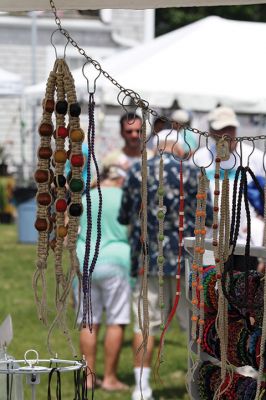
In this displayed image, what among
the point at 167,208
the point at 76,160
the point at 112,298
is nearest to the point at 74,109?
the point at 76,160

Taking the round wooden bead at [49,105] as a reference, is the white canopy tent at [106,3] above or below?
above

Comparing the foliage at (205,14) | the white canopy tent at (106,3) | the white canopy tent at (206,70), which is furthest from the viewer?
the foliage at (205,14)

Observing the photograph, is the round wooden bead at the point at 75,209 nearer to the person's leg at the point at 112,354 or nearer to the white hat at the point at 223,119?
the person's leg at the point at 112,354

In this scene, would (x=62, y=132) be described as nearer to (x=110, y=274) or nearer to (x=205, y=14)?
(x=110, y=274)

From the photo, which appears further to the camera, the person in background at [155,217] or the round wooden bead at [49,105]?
the person in background at [155,217]

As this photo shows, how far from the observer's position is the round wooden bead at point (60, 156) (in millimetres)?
2639

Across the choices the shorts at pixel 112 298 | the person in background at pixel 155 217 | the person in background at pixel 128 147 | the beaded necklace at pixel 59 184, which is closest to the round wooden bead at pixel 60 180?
the beaded necklace at pixel 59 184

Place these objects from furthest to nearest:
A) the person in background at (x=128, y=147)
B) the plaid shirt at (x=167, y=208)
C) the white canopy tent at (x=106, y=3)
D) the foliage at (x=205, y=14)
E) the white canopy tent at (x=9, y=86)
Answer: the foliage at (x=205, y=14) < the white canopy tent at (x=9, y=86) < the person in background at (x=128, y=147) < the plaid shirt at (x=167, y=208) < the white canopy tent at (x=106, y=3)

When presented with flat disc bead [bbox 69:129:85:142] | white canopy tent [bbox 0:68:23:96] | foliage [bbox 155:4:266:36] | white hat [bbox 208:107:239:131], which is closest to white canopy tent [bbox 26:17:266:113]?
white hat [bbox 208:107:239:131]

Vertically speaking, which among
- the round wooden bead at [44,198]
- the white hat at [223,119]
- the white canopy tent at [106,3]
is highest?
the white canopy tent at [106,3]

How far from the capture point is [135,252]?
516 centimetres

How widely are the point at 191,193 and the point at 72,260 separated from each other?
232cm

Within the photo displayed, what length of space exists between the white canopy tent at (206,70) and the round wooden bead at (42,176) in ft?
15.9

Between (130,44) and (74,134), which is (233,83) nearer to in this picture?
(74,134)
